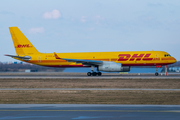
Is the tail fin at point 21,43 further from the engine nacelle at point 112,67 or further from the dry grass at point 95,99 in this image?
the dry grass at point 95,99

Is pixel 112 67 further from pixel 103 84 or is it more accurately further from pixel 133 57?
pixel 103 84

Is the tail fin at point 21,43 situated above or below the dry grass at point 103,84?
above

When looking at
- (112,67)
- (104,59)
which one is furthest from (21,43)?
(112,67)

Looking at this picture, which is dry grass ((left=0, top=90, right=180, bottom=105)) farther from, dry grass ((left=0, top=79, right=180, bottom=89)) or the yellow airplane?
the yellow airplane

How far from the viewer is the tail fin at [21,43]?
163 ft

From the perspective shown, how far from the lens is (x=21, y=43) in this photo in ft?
164

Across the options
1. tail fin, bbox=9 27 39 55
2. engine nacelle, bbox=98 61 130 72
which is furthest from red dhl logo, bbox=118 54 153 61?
tail fin, bbox=9 27 39 55

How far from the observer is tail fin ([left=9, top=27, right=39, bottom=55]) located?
4959 centimetres

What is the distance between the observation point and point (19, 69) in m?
80.8
